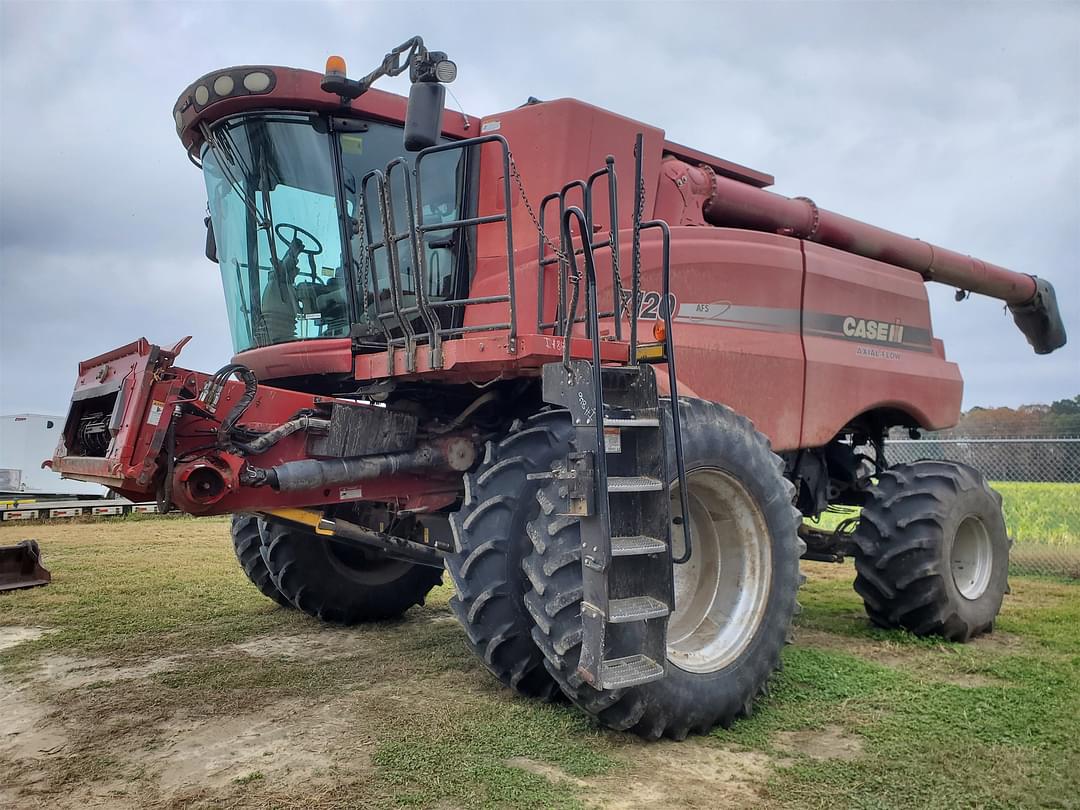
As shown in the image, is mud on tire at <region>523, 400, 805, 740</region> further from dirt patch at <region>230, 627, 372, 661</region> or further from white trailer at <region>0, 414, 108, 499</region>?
white trailer at <region>0, 414, 108, 499</region>

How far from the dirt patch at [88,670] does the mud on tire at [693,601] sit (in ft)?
8.19

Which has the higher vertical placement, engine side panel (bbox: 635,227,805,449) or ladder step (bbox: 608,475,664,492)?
engine side panel (bbox: 635,227,805,449)

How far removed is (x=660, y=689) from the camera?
11.2ft

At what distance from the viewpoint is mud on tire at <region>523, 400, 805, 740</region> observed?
3.31 meters

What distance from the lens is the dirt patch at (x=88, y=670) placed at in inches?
173

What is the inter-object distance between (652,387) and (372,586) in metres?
3.14

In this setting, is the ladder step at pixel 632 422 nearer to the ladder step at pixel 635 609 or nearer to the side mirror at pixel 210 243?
the ladder step at pixel 635 609

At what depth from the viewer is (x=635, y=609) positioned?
10.5ft

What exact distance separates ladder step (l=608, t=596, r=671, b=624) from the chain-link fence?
6552 mm

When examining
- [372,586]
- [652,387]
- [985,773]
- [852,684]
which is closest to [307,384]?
[372,586]

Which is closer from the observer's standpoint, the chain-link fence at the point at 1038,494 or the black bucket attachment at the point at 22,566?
the black bucket attachment at the point at 22,566

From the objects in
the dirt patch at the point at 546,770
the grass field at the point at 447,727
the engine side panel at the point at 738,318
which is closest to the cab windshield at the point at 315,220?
the engine side panel at the point at 738,318

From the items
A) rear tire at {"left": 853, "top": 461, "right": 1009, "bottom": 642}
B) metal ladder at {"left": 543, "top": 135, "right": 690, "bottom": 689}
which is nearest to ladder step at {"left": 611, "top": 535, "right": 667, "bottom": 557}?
metal ladder at {"left": 543, "top": 135, "right": 690, "bottom": 689}

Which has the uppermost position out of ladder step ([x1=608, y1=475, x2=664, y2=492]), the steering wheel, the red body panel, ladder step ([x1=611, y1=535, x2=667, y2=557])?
the steering wheel
